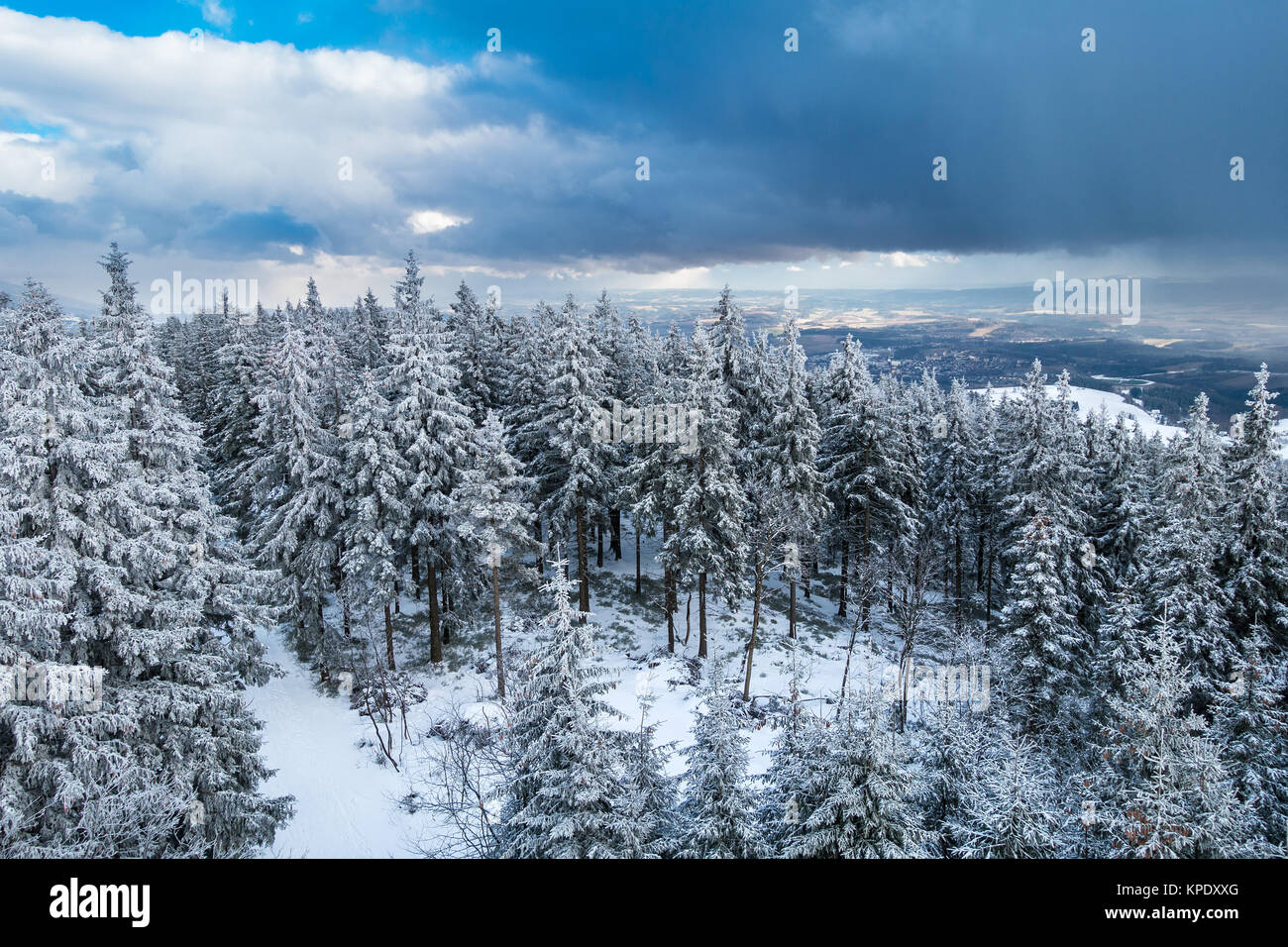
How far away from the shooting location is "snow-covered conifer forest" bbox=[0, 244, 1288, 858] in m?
10.7

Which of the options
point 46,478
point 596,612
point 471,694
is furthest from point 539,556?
point 46,478

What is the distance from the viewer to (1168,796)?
10633 millimetres

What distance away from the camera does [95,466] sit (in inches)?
501

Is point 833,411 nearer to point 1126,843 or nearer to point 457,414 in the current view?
point 457,414

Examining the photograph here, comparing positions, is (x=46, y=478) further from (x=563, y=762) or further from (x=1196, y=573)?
(x=1196, y=573)

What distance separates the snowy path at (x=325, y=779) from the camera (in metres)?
17.9

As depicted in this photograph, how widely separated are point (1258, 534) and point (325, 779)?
33202 millimetres

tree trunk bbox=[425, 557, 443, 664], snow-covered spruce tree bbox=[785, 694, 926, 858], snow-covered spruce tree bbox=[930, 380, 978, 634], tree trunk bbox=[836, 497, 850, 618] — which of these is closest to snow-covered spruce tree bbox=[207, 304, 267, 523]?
tree trunk bbox=[425, 557, 443, 664]

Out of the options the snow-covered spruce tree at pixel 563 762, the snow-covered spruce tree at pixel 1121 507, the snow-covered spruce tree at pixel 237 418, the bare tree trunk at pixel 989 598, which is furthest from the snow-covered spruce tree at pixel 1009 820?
the snow-covered spruce tree at pixel 237 418

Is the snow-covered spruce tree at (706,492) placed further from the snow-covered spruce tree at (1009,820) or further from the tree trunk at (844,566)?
the snow-covered spruce tree at (1009,820)

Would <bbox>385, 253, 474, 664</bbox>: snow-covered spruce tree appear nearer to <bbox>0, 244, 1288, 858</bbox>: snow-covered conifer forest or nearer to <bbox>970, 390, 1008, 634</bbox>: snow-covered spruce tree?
<bbox>0, 244, 1288, 858</bbox>: snow-covered conifer forest
